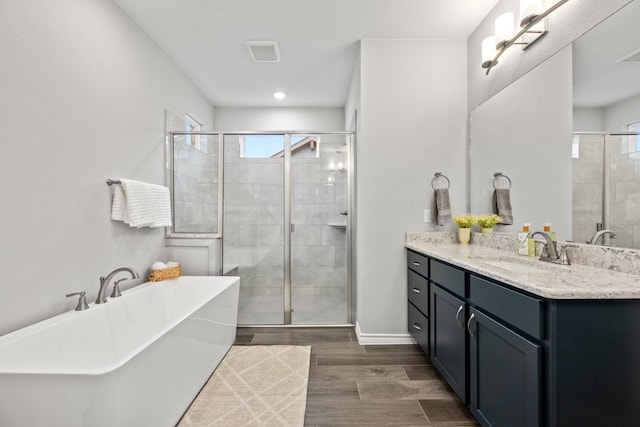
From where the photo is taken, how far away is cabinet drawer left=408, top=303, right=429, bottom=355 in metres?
2.14

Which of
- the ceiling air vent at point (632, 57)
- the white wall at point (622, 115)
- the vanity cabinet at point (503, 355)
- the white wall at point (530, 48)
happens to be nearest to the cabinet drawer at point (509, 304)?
the vanity cabinet at point (503, 355)

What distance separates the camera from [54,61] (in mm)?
1678

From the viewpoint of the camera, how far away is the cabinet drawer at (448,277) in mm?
1625

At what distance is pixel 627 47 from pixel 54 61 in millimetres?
2937

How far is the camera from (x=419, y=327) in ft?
7.50

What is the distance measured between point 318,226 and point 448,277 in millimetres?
1574

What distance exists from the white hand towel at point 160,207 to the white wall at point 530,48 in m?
2.85

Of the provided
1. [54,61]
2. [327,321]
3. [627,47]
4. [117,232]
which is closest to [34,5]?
[54,61]

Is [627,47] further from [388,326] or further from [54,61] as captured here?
[54,61]

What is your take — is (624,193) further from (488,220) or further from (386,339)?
(386,339)

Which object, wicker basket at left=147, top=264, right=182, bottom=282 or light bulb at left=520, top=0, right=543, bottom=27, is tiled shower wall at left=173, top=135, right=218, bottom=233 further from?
light bulb at left=520, top=0, right=543, bottom=27

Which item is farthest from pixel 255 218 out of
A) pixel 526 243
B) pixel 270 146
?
pixel 526 243

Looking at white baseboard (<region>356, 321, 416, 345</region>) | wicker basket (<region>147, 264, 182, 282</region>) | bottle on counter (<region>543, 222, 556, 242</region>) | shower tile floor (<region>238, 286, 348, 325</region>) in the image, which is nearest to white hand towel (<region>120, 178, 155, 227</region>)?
wicker basket (<region>147, 264, 182, 282</region>)

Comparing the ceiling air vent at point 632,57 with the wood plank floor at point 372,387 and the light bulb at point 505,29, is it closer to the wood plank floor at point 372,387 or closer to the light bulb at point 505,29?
the light bulb at point 505,29
